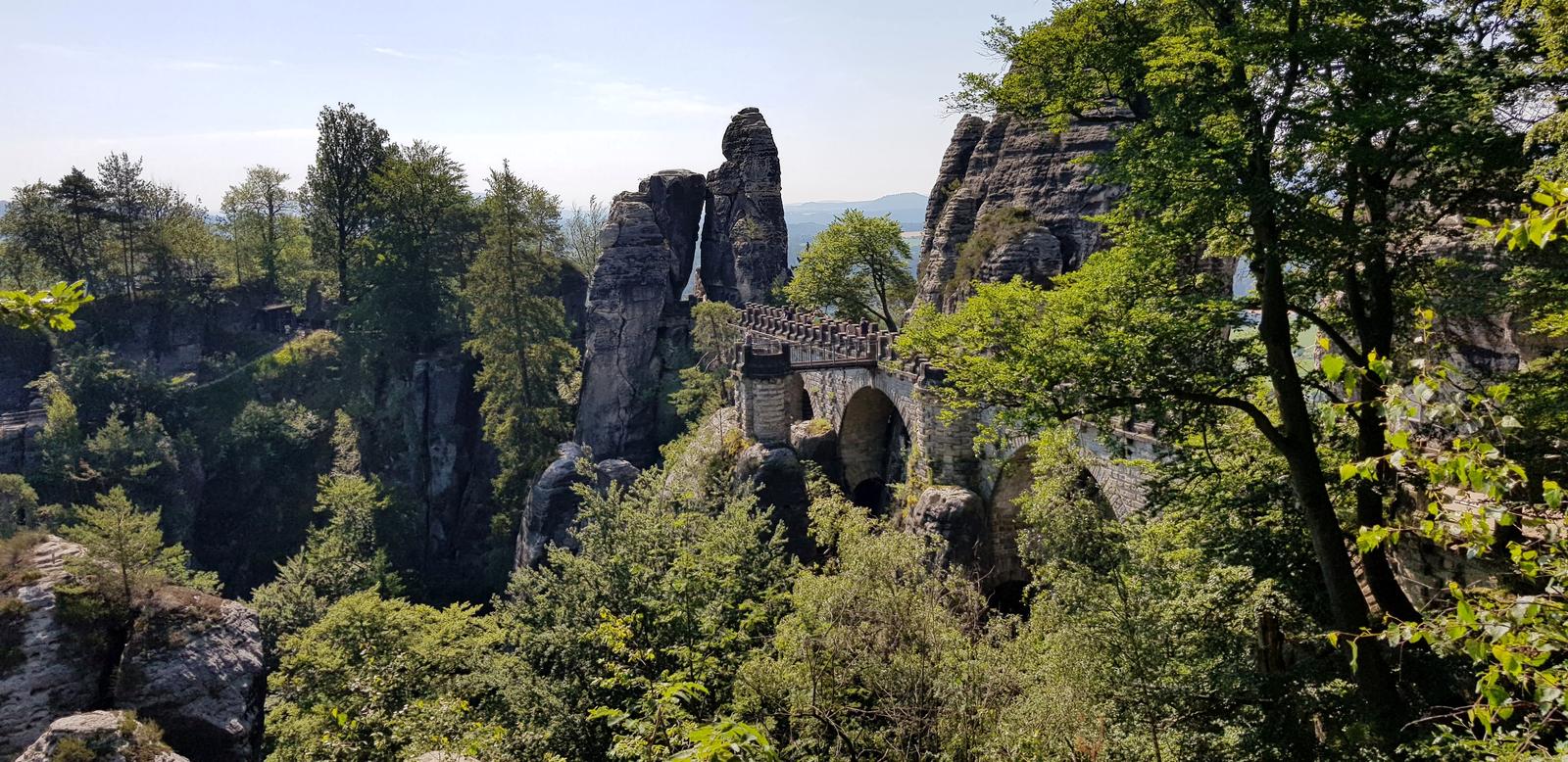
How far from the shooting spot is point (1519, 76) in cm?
814

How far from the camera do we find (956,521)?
21.9 m

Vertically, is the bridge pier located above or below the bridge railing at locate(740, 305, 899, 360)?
below

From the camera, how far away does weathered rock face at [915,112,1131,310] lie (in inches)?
1078

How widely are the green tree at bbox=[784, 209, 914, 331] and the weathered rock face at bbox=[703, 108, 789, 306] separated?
7903mm

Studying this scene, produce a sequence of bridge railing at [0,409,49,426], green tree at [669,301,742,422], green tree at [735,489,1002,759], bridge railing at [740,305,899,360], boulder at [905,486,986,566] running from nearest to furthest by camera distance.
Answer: green tree at [735,489,1002,759], boulder at [905,486,986,566], bridge railing at [740,305,899,360], green tree at [669,301,742,422], bridge railing at [0,409,49,426]

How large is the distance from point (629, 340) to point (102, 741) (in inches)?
1092

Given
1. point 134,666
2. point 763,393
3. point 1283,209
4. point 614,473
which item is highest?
point 1283,209

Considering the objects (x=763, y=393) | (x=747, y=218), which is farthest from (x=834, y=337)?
(x=747, y=218)

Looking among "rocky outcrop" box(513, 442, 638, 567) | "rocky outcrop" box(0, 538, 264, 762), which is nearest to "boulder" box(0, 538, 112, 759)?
"rocky outcrop" box(0, 538, 264, 762)

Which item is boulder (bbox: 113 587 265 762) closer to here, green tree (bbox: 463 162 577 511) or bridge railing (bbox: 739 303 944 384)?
green tree (bbox: 463 162 577 511)

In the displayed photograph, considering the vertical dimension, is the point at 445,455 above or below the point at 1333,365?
below

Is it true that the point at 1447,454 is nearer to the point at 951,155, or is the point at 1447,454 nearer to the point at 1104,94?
the point at 1104,94

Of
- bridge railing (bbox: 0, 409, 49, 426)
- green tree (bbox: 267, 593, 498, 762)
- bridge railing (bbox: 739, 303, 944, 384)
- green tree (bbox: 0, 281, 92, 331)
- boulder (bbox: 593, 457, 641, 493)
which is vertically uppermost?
green tree (bbox: 0, 281, 92, 331)

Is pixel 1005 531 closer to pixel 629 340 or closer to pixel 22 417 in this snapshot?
pixel 629 340
